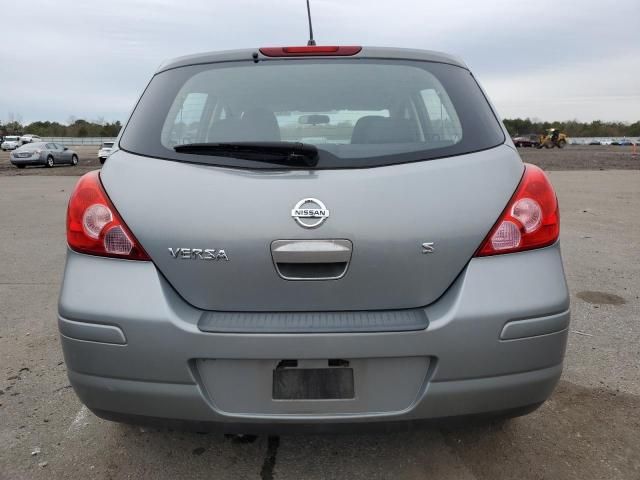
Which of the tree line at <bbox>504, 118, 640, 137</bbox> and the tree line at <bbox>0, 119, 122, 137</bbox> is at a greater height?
the tree line at <bbox>0, 119, 122, 137</bbox>

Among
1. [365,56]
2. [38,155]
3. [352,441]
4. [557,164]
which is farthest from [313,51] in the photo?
[38,155]

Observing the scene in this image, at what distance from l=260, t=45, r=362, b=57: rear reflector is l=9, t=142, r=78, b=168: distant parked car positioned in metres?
27.3

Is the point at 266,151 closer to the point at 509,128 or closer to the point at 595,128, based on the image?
the point at 509,128

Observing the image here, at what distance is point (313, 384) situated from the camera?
1.80 meters

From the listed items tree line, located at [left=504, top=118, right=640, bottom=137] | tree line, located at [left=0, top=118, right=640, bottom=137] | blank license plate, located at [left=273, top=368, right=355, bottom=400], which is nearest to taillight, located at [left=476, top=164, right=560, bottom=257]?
blank license plate, located at [left=273, top=368, right=355, bottom=400]

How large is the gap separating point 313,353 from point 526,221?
0.88m

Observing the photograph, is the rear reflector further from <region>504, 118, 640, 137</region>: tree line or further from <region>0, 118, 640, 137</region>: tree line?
<region>504, 118, 640, 137</region>: tree line

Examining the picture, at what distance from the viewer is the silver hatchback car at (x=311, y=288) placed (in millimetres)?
1775

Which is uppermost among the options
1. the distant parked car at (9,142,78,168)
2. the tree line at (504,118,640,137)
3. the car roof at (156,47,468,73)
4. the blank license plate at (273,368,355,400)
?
the car roof at (156,47,468,73)

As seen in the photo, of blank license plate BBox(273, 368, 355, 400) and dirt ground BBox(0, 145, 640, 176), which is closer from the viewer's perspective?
blank license plate BBox(273, 368, 355, 400)

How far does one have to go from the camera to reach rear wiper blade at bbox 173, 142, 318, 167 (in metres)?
1.93

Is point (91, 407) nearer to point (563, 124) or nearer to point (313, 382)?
point (313, 382)

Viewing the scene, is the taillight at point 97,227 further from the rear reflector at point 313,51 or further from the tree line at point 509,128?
the tree line at point 509,128

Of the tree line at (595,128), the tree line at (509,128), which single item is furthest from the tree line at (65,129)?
the tree line at (595,128)
